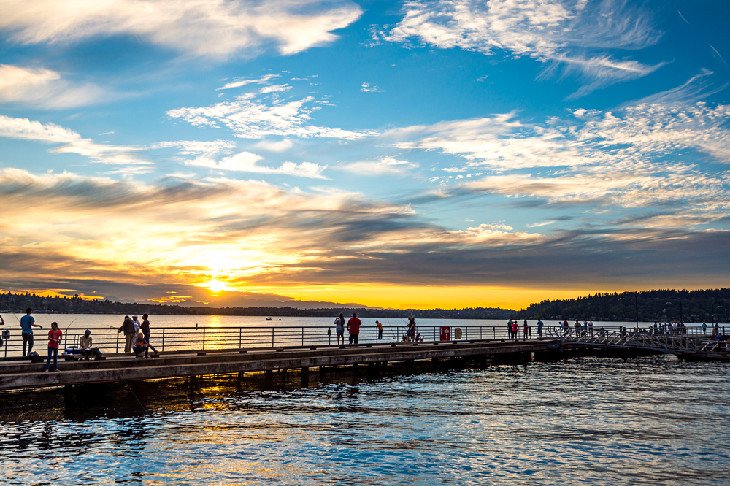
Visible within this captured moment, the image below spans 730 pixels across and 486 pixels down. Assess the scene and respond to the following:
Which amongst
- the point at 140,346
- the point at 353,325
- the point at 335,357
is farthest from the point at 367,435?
the point at 353,325

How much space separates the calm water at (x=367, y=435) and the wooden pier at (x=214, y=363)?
1.32 m

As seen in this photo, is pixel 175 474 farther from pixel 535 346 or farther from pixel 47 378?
pixel 535 346

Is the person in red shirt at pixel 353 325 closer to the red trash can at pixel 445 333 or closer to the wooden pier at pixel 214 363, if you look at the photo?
the wooden pier at pixel 214 363

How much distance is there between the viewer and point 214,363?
35438mm

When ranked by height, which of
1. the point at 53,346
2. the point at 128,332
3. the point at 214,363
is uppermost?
the point at 128,332

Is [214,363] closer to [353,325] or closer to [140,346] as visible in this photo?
[140,346]

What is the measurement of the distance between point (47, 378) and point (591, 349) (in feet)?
190

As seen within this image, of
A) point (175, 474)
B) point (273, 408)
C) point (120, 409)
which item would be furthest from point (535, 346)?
point (175, 474)

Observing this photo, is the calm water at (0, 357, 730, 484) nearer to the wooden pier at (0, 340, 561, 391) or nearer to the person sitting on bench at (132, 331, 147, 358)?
the wooden pier at (0, 340, 561, 391)

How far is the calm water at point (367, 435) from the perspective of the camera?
19719 millimetres

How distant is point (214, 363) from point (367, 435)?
1269cm

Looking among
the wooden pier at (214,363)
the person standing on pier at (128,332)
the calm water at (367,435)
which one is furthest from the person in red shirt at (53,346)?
the person standing on pier at (128,332)

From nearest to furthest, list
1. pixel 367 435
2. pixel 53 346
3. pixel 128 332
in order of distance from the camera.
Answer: pixel 367 435, pixel 53 346, pixel 128 332

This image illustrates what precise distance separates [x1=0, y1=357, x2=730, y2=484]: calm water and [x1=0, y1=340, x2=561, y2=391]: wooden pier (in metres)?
1.32
